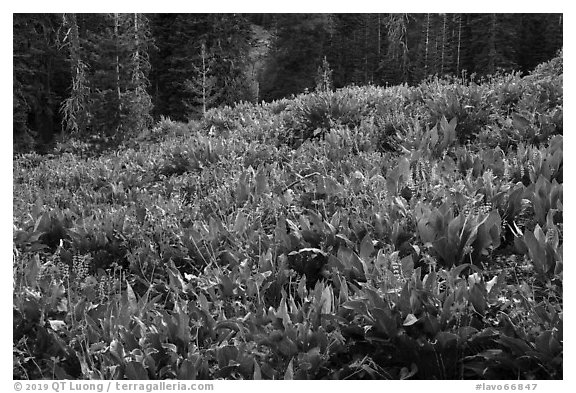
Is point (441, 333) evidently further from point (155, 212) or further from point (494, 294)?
point (155, 212)

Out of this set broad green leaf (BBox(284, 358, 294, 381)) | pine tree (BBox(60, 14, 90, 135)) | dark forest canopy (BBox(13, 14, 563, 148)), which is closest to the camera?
broad green leaf (BBox(284, 358, 294, 381))

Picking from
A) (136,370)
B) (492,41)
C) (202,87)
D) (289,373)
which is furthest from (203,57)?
(289,373)

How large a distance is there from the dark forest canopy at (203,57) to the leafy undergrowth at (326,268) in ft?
72.1

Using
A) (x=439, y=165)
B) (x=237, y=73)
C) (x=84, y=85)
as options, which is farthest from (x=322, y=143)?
(x=237, y=73)

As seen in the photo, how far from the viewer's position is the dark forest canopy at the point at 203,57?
27.6m

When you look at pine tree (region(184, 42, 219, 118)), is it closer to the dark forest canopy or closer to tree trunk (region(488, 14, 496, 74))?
the dark forest canopy

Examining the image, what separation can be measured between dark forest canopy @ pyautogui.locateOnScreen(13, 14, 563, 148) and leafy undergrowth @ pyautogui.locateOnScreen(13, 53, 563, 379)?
21978 millimetres

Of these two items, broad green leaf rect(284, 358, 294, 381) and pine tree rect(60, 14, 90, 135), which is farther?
pine tree rect(60, 14, 90, 135)

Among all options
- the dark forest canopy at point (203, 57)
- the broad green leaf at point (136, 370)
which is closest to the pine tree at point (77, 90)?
the dark forest canopy at point (203, 57)

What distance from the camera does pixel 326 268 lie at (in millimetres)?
3725

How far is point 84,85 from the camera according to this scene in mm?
30109

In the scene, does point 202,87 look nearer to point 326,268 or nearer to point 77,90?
point 77,90

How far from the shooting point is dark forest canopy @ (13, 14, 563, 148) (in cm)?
2756

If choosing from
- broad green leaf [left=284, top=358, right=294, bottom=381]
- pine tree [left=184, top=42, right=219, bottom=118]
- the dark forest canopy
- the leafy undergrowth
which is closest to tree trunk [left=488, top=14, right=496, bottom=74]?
the dark forest canopy
